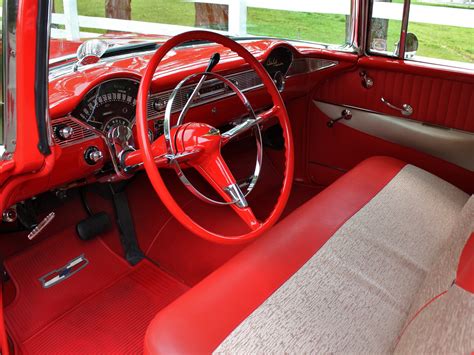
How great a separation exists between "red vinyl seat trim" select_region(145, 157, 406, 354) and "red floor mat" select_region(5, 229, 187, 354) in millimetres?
649

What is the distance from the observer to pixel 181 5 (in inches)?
98.7

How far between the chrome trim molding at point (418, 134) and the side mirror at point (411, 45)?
315 mm

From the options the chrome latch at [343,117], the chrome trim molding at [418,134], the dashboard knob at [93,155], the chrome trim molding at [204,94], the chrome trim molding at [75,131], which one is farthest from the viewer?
the chrome latch at [343,117]

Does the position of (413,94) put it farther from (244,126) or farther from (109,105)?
(109,105)

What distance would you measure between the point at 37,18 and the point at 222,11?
6.95 ft

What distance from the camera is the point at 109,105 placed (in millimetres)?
1616

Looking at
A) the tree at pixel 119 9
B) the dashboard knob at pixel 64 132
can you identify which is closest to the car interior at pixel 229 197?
the dashboard knob at pixel 64 132

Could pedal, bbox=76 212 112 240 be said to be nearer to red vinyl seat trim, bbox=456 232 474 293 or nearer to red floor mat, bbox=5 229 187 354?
red floor mat, bbox=5 229 187 354

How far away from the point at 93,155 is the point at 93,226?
2.11 feet

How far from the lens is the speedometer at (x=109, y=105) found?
156 centimetres

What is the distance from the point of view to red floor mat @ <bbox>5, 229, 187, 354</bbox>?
5.90 feet

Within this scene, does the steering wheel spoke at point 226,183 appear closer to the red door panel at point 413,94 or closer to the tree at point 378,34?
the red door panel at point 413,94

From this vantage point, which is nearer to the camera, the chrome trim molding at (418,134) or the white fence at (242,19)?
the white fence at (242,19)

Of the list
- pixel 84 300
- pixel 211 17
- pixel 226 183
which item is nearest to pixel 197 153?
pixel 226 183
